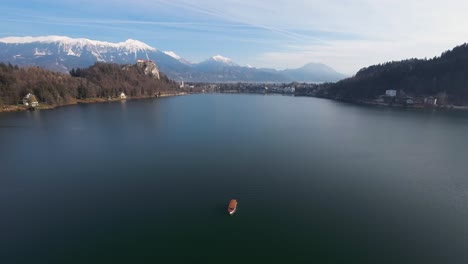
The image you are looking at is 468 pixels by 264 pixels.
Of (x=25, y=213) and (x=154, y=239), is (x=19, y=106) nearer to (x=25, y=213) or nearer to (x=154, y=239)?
(x=25, y=213)

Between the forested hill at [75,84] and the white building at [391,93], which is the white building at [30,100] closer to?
the forested hill at [75,84]

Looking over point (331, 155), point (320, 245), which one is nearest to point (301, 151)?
point (331, 155)

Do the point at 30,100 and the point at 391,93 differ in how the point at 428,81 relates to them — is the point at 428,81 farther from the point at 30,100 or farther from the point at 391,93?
the point at 30,100

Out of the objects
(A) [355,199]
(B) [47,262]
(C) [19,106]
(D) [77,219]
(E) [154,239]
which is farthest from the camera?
(C) [19,106]

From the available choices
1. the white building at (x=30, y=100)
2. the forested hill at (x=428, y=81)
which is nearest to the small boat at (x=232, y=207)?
the white building at (x=30, y=100)

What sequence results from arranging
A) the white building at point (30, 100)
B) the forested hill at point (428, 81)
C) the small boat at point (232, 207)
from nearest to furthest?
the small boat at point (232, 207) < the white building at point (30, 100) < the forested hill at point (428, 81)

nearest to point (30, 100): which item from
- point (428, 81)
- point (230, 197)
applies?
point (230, 197)

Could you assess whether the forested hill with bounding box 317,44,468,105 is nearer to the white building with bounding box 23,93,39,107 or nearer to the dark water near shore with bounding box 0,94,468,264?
the dark water near shore with bounding box 0,94,468,264
